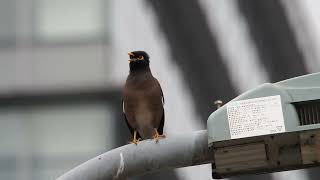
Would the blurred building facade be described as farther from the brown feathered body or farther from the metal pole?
the metal pole

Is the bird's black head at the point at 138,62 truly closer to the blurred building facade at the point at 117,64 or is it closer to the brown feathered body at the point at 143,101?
the brown feathered body at the point at 143,101

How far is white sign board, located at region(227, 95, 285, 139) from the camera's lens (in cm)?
235

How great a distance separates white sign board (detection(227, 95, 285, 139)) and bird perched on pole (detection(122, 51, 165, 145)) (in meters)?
2.08

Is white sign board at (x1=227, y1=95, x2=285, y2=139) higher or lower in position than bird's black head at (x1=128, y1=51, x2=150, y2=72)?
lower

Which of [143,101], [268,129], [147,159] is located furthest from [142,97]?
[268,129]

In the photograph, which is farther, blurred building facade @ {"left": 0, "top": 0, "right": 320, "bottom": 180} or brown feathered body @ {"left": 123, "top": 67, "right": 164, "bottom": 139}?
blurred building facade @ {"left": 0, "top": 0, "right": 320, "bottom": 180}

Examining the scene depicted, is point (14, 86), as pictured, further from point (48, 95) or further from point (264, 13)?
point (264, 13)

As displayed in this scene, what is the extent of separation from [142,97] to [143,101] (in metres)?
0.04

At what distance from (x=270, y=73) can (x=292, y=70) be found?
0.66 ft

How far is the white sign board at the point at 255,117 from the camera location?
235 cm

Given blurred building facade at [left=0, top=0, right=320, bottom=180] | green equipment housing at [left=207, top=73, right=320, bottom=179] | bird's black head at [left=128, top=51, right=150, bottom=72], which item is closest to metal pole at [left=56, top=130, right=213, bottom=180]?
green equipment housing at [left=207, top=73, right=320, bottom=179]

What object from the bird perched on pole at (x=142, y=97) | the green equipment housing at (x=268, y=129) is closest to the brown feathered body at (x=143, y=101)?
the bird perched on pole at (x=142, y=97)

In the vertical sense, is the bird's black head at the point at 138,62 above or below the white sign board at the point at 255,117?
above

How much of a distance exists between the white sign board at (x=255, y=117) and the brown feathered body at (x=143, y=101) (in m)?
2.06
